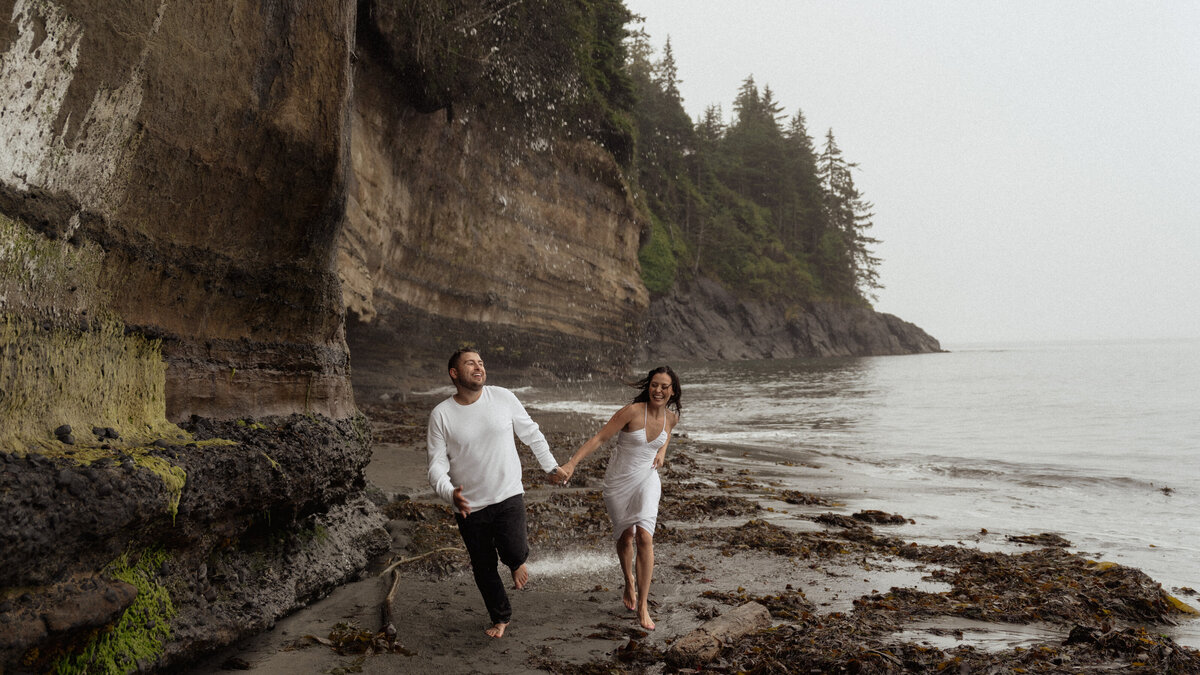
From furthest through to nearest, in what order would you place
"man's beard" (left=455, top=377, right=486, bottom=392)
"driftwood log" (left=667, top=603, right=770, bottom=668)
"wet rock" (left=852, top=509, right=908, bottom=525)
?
1. "wet rock" (left=852, top=509, right=908, bottom=525)
2. "man's beard" (left=455, top=377, right=486, bottom=392)
3. "driftwood log" (left=667, top=603, right=770, bottom=668)

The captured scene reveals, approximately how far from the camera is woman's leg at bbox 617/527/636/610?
471cm

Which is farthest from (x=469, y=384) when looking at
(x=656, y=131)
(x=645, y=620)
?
Answer: (x=656, y=131)

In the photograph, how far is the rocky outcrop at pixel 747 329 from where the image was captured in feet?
200

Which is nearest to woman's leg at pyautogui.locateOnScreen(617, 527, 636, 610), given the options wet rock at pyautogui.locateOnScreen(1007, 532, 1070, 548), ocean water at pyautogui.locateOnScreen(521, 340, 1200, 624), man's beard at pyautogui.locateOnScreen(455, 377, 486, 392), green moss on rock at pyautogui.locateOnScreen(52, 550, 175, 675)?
man's beard at pyautogui.locateOnScreen(455, 377, 486, 392)

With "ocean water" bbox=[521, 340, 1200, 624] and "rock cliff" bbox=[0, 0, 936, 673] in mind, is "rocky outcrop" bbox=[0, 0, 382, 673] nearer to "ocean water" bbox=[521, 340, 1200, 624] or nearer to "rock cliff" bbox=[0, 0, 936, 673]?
"rock cliff" bbox=[0, 0, 936, 673]

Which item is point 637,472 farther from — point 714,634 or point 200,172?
point 200,172

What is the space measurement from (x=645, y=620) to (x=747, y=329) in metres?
62.7

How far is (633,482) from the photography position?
193 inches

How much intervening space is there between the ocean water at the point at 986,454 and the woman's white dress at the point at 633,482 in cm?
381

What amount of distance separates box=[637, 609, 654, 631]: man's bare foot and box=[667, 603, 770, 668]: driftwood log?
1.05 ft

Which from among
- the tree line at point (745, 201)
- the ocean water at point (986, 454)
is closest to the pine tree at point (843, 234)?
the tree line at point (745, 201)

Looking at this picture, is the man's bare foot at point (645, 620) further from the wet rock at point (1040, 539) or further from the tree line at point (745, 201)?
the tree line at point (745, 201)

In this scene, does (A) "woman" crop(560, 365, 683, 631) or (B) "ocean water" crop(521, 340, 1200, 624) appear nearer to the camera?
(A) "woman" crop(560, 365, 683, 631)

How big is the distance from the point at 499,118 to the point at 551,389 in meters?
9.53
